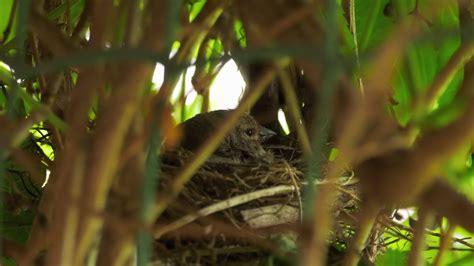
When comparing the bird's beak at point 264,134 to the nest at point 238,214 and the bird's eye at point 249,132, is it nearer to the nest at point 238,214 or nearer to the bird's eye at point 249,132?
the bird's eye at point 249,132

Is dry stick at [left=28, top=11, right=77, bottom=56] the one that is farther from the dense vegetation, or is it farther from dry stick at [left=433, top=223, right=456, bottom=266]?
dry stick at [left=433, top=223, right=456, bottom=266]

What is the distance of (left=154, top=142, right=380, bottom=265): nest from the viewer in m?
0.75

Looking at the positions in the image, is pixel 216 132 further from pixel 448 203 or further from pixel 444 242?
pixel 444 242

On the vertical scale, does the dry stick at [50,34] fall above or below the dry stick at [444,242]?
above

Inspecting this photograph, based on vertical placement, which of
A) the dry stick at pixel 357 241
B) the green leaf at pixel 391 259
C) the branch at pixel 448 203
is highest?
the green leaf at pixel 391 259

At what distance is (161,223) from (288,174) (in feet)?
0.87

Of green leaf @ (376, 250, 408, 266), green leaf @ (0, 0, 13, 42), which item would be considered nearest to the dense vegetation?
green leaf @ (376, 250, 408, 266)

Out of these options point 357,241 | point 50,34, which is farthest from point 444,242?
point 50,34

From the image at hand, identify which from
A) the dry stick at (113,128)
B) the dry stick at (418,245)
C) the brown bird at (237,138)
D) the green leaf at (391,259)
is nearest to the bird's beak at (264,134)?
the brown bird at (237,138)

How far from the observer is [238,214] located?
0.84m

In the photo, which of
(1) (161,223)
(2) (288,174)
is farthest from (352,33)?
(1) (161,223)

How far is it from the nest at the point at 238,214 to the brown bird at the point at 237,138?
12 cm

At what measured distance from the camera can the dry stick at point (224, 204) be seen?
2.29 feet

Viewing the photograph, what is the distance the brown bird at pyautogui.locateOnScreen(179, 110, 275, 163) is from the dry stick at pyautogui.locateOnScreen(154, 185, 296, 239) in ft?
0.87
